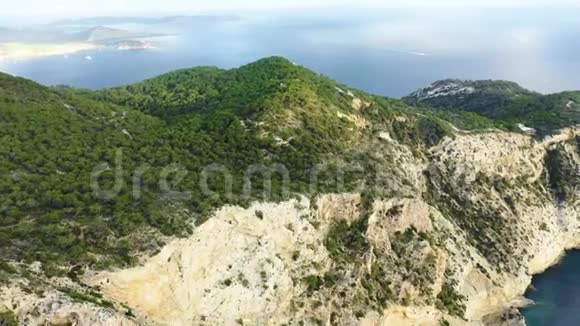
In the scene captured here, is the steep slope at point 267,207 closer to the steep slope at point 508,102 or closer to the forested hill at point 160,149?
the forested hill at point 160,149

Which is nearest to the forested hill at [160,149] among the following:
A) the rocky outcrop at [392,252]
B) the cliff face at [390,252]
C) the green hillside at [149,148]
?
the green hillside at [149,148]

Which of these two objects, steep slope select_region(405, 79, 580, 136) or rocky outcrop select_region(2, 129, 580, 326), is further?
steep slope select_region(405, 79, 580, 136)

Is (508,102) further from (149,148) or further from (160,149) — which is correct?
(149,148)

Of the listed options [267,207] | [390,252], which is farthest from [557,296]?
[267,207]

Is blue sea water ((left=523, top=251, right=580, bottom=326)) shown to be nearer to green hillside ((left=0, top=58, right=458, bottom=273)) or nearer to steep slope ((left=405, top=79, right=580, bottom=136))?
steep slope ((left=405, top=79, right=580, bottom=136))

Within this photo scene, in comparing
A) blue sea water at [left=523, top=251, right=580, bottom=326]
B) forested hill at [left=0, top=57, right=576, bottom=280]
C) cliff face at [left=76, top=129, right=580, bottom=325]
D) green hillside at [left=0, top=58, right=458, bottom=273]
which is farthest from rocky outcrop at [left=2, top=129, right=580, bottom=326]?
green hillside at [left=0, top=58, right=458, bottom=273]
